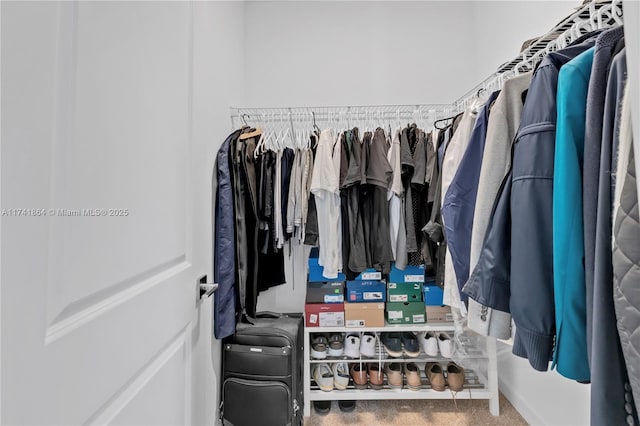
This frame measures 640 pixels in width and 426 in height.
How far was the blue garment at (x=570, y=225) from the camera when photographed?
49 centimetres

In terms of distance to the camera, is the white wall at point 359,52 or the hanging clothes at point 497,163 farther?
the white wall at point 359,52

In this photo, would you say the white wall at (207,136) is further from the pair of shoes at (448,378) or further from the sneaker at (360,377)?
the pair of shoes at (448,378)

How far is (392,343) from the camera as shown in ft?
5.18

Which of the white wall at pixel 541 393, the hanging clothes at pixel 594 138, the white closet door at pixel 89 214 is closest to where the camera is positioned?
the white closet door at pixel 89 214

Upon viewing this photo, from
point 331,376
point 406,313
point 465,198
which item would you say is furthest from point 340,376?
point 465,198

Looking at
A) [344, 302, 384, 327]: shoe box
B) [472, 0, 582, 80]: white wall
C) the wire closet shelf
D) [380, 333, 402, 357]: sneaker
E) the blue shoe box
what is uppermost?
[472, 0, 582, 80]: white wall

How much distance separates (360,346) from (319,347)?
250 millimetres

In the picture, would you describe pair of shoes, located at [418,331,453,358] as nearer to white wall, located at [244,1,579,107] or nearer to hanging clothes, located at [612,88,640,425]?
hanging clothes, located at [612,88,640,425]

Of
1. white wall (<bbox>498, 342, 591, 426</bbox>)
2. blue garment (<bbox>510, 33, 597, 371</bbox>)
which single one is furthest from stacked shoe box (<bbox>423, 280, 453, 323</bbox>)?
blue garment (<bbox>510, 33, 597, 371</bbox>)

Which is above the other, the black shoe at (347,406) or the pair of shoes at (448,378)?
the pair of shoes at (448,378)

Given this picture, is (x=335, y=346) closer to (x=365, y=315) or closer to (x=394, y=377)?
(x=365, y=315)

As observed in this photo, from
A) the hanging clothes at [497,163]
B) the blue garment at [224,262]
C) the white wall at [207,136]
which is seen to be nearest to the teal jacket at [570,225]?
the hanging clothes at [497,163]

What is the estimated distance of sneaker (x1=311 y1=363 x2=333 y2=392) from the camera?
1.54 metres

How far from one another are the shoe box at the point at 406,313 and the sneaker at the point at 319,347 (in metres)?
0.43
